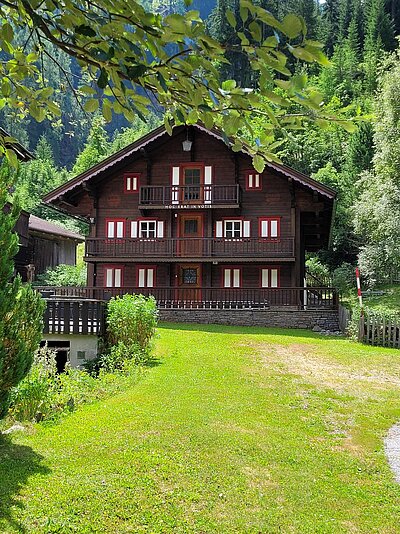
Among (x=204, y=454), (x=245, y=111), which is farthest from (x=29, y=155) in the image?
(x=245, y=111)

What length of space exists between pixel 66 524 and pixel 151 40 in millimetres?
4291

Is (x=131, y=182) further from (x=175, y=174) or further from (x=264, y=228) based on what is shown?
(x=264, y=228)

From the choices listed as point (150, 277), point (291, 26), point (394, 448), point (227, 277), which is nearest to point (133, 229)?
point (150, 277)

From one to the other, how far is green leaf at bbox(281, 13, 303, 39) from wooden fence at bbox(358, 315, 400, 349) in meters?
17.6

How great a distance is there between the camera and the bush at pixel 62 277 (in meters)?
40.3

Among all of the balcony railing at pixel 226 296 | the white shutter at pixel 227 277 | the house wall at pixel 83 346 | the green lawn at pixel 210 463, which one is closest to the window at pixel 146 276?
the balcony railing at pixel 226 296

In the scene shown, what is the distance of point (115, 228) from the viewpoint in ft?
101

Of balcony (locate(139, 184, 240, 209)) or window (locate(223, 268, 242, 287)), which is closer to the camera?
balcony (locate(139, 184, 240, 209))

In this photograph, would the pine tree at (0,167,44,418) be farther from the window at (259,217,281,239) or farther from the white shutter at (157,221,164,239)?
the white shutter at (157,221,164,239)

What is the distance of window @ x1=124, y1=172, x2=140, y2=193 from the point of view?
30.8m

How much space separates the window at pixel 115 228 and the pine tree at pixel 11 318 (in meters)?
22.5

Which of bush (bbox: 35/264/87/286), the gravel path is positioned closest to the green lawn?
the gravel path

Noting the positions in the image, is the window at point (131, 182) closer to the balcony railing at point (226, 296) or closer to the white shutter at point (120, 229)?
the white shutter at point (120, 229)

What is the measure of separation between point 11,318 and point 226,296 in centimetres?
2149
